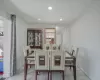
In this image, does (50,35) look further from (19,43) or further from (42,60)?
(42,60)

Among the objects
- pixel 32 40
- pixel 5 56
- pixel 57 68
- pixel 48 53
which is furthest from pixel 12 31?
pixel 32 40

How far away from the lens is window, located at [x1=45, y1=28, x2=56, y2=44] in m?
7.02

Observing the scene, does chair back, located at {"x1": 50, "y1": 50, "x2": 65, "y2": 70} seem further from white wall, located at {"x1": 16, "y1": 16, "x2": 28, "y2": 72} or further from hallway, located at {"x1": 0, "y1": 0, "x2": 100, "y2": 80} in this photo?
white wall, located at {"x1": 16, "y1": 16, "x2": 28, "y2": 72}

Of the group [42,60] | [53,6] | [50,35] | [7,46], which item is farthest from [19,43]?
[53,6]

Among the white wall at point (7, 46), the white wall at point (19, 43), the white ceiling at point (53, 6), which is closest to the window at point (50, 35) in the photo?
the white wall at point (19, 43)

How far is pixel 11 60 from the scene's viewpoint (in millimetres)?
4086

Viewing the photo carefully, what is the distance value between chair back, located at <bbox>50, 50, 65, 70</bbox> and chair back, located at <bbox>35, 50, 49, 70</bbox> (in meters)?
0.15

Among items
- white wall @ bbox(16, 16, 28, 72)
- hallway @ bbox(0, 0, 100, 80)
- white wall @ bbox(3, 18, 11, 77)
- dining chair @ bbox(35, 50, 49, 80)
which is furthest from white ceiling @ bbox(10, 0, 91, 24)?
dining chair @ bbox(35, 50, 49, 80)

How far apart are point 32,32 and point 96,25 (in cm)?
468

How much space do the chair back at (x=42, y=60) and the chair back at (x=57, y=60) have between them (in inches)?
6.0

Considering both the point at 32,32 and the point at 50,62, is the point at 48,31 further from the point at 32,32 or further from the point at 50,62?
the point at 50,62

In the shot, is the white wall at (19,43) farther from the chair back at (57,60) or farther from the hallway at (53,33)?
the chair back at (57,60)

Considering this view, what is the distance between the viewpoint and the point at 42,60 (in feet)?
10.5

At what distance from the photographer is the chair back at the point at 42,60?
10.3 ft
